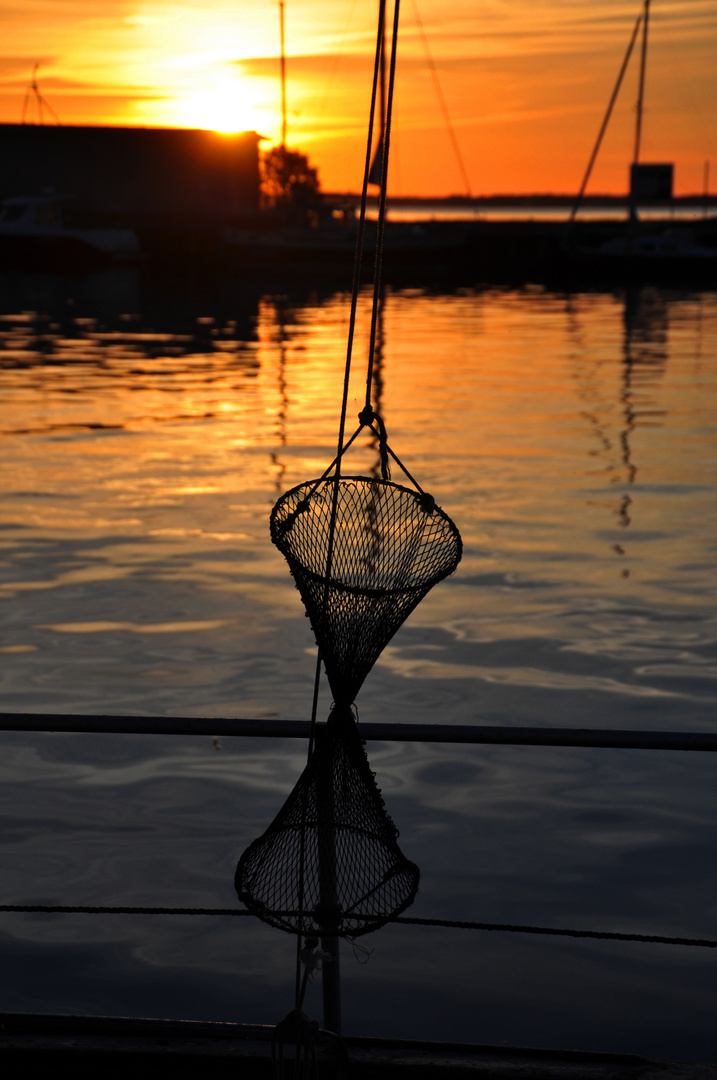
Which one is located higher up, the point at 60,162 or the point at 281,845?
the point at 60,162

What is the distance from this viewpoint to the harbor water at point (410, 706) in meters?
5.00

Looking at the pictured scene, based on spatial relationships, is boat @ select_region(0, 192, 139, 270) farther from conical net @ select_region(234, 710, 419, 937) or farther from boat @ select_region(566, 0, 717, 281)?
conical net @ select_region(234, 710, 419, 937)

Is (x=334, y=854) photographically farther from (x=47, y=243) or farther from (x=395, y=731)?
(x=47, y=243)

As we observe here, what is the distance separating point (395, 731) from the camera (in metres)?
3.05

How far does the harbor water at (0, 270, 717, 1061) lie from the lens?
16.4ft

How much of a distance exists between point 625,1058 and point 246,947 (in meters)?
2.18

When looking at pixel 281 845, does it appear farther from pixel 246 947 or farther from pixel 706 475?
pixel 706 475

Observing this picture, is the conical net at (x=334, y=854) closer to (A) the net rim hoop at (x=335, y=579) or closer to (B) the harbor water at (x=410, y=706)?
(A) the net rim hoop at (x=335, y=579)

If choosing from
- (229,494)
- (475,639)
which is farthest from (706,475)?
(475,639)

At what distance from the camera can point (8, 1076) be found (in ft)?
10.9

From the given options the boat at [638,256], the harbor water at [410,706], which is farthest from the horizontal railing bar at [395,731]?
the boat at [638,256]

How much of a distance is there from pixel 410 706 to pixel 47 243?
5868 centimetres

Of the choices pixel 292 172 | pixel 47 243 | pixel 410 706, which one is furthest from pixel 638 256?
pixel 292 172

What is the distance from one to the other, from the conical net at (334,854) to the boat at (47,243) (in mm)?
62373
